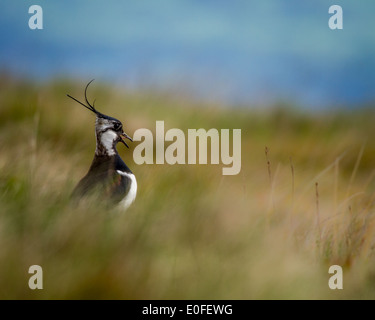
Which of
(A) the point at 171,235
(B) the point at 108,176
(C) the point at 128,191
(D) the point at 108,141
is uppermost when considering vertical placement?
(D) the point at 108,141

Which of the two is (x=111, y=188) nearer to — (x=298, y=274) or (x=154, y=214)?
(x=154, y=214)

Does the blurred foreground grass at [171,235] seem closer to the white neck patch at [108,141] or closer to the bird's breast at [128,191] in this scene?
the bird's breast at [128,191]

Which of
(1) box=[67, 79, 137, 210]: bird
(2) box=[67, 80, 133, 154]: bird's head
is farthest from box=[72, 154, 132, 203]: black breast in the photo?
(2) box=[67, 80, 133, 154]: bird's head

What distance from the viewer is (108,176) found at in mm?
4473

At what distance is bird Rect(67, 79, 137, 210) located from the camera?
14.1ft

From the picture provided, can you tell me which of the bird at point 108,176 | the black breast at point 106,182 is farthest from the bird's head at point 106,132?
the black breast at point 106,182

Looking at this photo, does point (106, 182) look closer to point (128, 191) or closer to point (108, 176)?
point (108, 176)

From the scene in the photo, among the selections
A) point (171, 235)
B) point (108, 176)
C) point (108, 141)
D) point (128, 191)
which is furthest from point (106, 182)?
point (171, 235)

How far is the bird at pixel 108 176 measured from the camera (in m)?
4.29

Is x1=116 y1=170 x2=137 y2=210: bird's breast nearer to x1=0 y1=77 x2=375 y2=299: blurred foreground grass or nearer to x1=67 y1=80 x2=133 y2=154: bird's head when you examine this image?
x1=0 y1=77 x2=375 y2=299: blurred foreground grass

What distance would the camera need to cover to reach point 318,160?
8.06 meters

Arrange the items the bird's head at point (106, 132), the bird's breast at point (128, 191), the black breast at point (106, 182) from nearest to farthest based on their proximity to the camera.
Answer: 1. the black breast at point (106, 182)
2. the bird's breast at point (128, 191)
3. the bird's head at point (106, 132)
